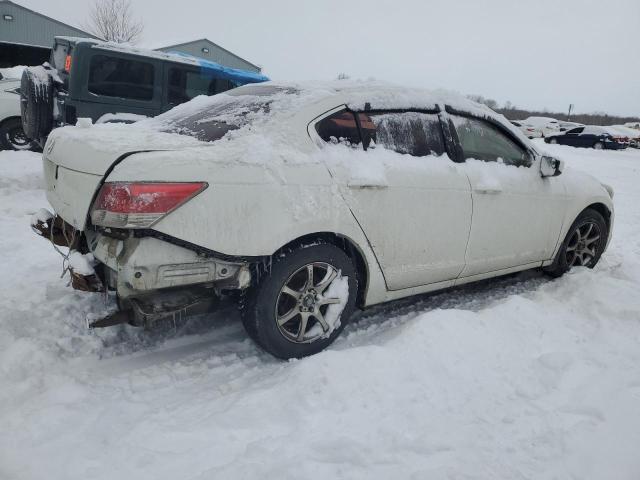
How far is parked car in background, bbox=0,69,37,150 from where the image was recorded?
25.0 feet

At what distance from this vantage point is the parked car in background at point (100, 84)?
6.28 m

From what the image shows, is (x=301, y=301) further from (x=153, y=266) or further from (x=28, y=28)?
(x=28, y=28)

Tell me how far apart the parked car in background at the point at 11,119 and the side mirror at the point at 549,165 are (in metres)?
8.24

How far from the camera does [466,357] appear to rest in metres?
2.62

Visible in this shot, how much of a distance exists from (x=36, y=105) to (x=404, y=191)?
19.0 feet

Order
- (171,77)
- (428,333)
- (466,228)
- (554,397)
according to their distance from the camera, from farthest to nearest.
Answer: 1. (171,77)
2. (466,228)
3. (428,333)
4. (554,397)

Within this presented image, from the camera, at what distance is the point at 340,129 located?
2775mm

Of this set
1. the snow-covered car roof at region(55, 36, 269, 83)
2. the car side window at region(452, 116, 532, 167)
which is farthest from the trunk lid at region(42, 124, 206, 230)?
the snow-covered car roof at region(55, 36, 269, 83)

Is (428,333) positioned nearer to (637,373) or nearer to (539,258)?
(637,373)

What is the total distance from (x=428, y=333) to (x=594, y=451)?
100 cm

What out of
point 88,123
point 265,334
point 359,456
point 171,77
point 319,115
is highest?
point 171,77

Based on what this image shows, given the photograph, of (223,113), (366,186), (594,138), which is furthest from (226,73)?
(594,138)

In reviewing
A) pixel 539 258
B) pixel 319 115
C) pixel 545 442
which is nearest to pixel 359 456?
pixel 545 442

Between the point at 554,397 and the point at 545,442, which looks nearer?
the point at 545,442
